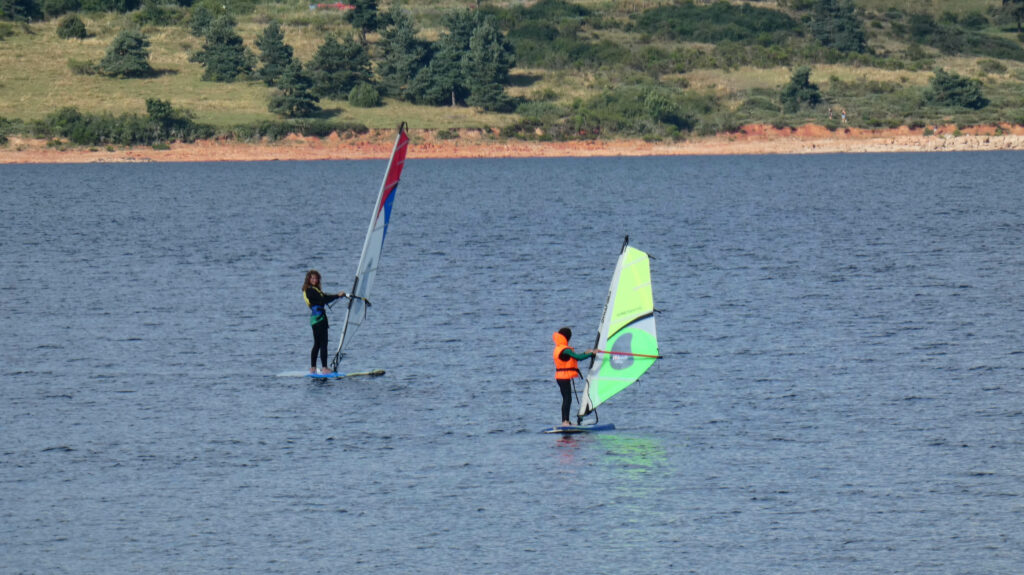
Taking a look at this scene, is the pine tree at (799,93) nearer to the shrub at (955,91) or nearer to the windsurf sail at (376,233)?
the shrub at (955,91)

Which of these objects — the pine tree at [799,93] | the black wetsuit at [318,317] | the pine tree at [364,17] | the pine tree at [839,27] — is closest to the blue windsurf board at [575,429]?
the black wetsuit at [318,317]

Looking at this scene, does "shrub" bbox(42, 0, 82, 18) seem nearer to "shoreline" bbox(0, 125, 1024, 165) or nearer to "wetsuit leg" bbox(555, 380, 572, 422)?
"shoreline" bbox(0, 125, 1024, 165)

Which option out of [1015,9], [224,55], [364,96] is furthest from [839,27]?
[224,55]

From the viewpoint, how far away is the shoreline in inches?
5094

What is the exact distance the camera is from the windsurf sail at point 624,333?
81.9 feet

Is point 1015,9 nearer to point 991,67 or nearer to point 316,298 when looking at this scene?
point 991,67

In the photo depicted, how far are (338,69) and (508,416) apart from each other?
116 meters

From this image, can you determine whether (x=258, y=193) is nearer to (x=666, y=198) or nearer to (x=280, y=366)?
(x=666, y=198)

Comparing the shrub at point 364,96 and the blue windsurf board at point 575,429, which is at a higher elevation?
the blue windsurf board at point 575,429

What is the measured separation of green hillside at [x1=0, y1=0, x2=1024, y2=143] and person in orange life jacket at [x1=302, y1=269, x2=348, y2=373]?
100376mm

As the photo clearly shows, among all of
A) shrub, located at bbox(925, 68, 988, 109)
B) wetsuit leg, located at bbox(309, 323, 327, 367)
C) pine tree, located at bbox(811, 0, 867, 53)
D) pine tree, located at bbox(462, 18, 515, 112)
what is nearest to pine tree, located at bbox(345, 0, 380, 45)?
pine tree, located at bbox(462, 18, 515, 112)

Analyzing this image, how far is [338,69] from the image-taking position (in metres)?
140

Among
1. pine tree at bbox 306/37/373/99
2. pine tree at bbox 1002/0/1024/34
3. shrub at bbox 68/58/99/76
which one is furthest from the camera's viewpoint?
pine tree at bbox 1002/0/1024/34

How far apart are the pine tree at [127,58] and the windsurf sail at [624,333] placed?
403ft
